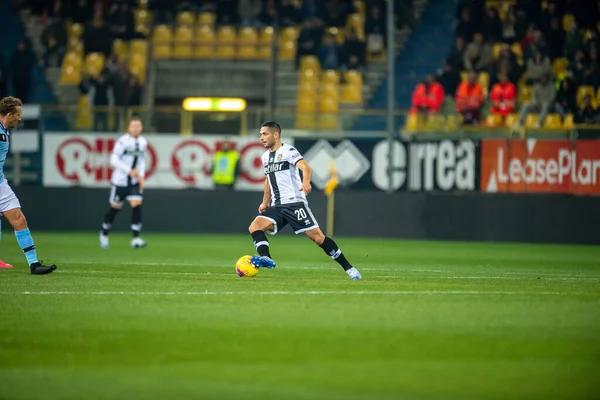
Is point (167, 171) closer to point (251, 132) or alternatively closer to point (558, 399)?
point (251, 132)

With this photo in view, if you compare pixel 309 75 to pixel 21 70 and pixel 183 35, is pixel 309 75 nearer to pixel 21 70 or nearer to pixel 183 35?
pixel 183 35

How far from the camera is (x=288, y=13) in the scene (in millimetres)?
32375

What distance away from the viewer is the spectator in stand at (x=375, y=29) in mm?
31250

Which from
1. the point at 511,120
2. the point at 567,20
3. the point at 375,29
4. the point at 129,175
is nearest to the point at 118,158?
the point at 129,175

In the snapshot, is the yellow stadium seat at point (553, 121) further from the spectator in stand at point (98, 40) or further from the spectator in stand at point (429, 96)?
the spectator in stand at point (98, 40)

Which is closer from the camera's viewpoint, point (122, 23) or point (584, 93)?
point (584, 93)

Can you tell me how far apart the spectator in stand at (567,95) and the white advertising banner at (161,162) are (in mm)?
7188

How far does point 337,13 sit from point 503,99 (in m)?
7.20

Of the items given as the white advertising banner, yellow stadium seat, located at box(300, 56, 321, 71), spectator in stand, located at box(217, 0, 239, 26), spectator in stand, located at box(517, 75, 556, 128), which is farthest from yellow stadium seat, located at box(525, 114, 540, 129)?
spectator in stand, located at box(217, 0, 239, 26)

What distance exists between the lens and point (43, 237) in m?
24.6

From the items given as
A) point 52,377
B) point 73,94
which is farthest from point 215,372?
point 73,94

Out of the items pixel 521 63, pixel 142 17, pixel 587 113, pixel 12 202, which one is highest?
pixel 142 17

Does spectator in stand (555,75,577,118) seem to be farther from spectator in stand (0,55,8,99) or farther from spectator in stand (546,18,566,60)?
spectator in stand (0,55,8,99)

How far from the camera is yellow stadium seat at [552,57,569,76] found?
2894cm
